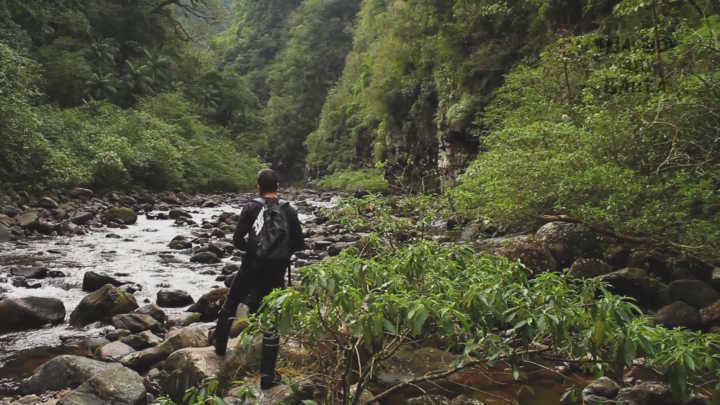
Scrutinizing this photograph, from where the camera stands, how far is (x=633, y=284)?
639cm

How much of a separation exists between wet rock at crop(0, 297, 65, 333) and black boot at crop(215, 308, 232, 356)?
10.8ft

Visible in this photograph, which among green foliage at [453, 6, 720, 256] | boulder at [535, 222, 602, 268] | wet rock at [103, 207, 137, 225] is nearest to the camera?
green foliage at [453, 6, 720, 256]

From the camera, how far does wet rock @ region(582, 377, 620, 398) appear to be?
402 cm

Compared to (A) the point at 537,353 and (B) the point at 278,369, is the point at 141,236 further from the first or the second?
(A) the point at 537,353

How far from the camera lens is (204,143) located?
1206 inches

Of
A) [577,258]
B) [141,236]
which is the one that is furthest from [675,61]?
[141,236]

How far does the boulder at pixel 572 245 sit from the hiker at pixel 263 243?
511 cm

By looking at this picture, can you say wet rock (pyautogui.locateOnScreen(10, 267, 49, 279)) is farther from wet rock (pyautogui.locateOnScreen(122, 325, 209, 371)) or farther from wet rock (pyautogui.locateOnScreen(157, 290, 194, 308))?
wet rock (pyautogui.locateOnScreen(122, 325, 209, 371))

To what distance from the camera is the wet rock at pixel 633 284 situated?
633 centimetres

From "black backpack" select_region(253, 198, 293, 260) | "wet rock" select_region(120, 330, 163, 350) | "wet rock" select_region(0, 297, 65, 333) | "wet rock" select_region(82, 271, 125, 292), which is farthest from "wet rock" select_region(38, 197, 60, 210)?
"black backpack" select_region(253, 198, 293, 260)

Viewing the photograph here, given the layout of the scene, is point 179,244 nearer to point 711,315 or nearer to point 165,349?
point 165,349

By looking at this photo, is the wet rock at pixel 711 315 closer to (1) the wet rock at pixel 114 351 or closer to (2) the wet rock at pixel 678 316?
(2) the wet rock at pixel 678 316

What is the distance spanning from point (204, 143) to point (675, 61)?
27.7 m

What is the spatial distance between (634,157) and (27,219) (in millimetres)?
13039
